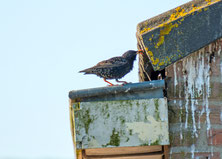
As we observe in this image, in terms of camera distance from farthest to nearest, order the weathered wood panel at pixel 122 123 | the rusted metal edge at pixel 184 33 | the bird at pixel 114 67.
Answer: the bird at pixel 114 67, the rusted metal edge at pixel 184 33, the weathered wood panel at pixel 122 123

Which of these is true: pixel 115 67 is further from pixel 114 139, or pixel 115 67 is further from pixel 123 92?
pixel 114 139

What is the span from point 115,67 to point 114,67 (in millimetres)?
17

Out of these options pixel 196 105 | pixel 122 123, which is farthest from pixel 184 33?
pixel 122 123

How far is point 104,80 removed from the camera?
5.46 meters

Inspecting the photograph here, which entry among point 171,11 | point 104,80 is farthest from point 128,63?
point 171,11

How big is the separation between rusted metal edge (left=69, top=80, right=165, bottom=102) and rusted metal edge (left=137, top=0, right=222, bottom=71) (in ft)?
0.61

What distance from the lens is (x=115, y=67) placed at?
5.13 metres

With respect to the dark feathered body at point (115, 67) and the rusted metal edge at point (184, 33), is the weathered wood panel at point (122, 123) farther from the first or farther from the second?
the dark feathered body at point (115, 67)

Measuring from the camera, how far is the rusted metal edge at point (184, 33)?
10.4ft

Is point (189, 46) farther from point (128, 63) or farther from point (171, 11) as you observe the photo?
point (128, 63)

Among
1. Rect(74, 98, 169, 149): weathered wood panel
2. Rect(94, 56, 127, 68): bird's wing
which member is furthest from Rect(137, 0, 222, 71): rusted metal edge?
Rect(94, 56, 127, 68): bird's wing

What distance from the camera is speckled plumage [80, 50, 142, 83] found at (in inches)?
202

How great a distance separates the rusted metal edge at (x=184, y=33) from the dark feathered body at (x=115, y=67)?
6.02 feet

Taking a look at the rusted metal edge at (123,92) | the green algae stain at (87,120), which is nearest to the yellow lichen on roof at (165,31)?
the rusted metal edge at (123,92)
